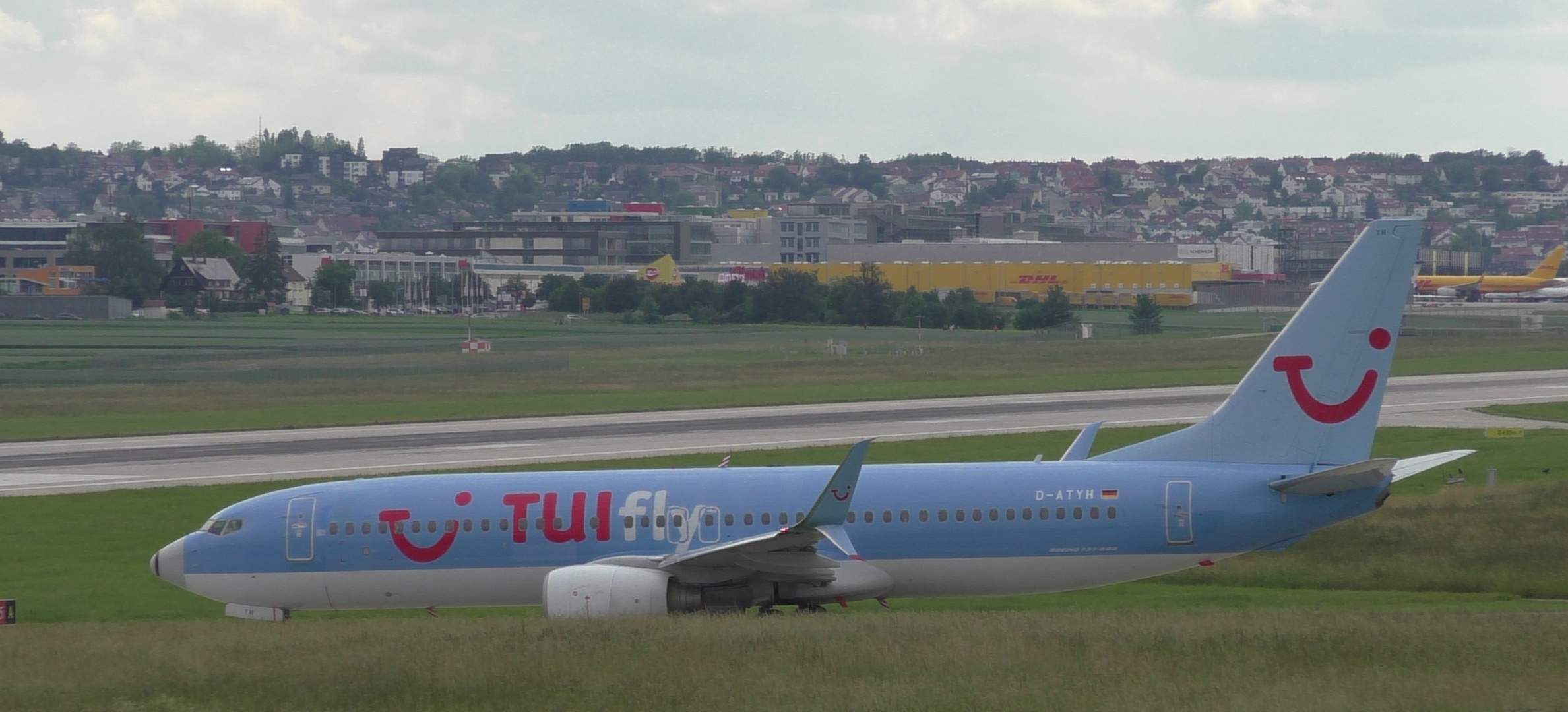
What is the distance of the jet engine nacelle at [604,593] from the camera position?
24.4 metres

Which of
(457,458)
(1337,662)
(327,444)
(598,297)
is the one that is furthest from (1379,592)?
(598,297)

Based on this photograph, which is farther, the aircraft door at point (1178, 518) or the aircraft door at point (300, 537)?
the aircraft door at point (300, 537)

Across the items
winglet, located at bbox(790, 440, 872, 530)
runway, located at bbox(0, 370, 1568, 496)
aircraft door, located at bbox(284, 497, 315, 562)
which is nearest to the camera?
winglet, located at bbox(790, 440, 872, 530)

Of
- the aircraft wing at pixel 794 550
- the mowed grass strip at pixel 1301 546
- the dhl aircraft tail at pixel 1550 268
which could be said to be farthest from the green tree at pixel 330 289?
the aircraft wing at pixel 794 550

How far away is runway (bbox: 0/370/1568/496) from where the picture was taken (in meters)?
51.6

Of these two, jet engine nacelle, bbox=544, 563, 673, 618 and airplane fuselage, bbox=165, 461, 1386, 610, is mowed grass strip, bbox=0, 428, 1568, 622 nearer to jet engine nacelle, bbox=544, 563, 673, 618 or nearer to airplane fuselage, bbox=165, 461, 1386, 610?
airplane fuselage, bbox=165, 461, 1386, 610

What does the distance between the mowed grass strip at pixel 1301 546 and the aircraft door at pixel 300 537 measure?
4894 mm

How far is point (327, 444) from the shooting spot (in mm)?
57906

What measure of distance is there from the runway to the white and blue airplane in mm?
22146

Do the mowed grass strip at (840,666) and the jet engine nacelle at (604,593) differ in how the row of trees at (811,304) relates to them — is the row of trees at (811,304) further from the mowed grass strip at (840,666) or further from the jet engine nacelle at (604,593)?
the mowed grass strip at (840,666)

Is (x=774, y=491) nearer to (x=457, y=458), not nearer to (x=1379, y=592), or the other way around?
(x=1379, y=592)

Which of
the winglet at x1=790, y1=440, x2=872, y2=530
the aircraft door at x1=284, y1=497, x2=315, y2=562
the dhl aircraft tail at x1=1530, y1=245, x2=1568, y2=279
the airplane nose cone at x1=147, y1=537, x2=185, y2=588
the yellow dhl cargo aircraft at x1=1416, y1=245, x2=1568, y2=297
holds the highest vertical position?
the dhl aircraft tail at x1=1530, y1=245, x2=1568, y2=279

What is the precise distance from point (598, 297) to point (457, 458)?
123913mm

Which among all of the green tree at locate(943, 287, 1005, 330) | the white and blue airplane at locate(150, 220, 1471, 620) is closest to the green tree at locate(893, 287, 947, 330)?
the green tree at locate(943, 287, 1005, 330)
